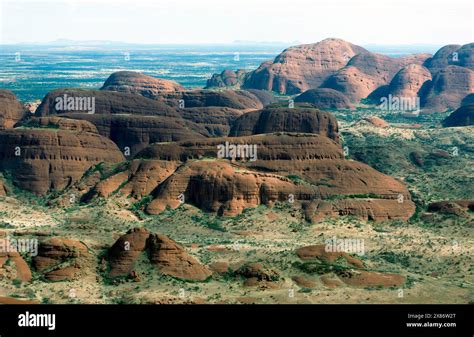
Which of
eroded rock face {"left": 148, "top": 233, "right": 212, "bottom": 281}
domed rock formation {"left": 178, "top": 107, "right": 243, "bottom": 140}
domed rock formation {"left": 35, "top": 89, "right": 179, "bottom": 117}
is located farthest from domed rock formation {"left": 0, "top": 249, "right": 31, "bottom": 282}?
domed rock formation {"left": 178, "top": 107, "right": 243, "bottom": 140}

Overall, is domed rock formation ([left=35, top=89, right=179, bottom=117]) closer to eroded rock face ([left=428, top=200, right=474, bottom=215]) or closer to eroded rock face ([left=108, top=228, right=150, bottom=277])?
eroded rock face ([left=428, top=200, right=474, bottom=215])

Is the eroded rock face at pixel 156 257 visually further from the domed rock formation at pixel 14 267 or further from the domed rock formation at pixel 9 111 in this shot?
the domed rock formation at pixel 9 111

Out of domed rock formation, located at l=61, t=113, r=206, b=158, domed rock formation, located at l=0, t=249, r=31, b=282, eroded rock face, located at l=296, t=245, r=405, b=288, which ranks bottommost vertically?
eroded rock face, located at l=296, t=245, r=405, b=288

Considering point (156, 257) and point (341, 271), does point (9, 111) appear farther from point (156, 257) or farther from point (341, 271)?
point (341, 271)

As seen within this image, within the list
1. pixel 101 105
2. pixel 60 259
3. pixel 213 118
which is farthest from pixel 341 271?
pixel 213 118

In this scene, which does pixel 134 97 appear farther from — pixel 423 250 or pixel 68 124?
pixel 423 250
